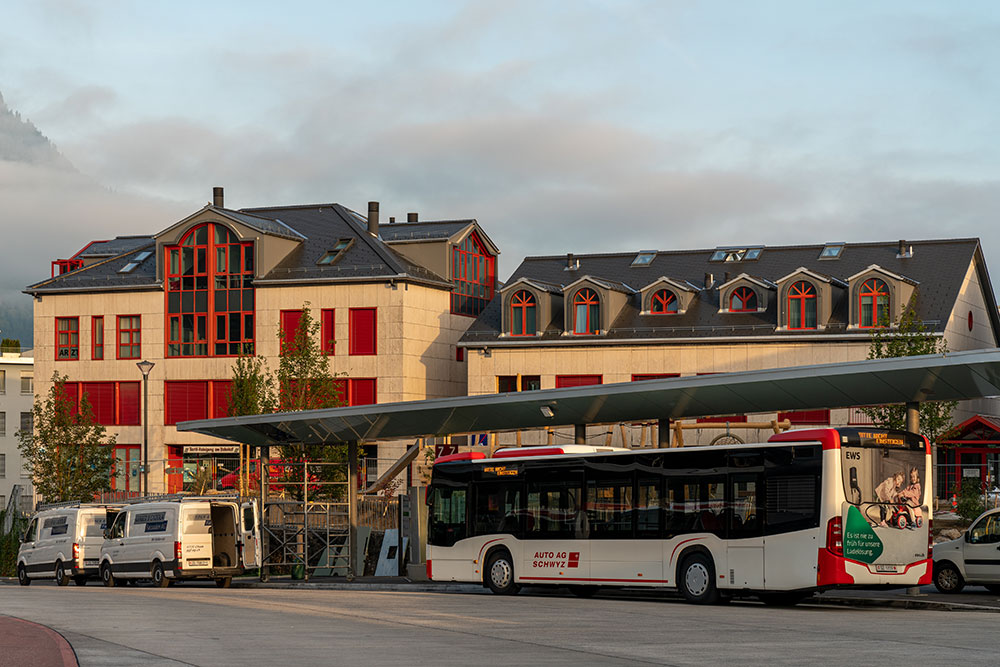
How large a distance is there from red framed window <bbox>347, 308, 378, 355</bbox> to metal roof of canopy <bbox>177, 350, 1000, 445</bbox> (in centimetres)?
2864

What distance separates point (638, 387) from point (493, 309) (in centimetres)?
3818

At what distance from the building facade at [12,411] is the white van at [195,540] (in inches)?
2900

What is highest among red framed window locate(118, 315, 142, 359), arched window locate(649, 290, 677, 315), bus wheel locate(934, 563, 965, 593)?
arched window locate(649, 290, 677, 315)

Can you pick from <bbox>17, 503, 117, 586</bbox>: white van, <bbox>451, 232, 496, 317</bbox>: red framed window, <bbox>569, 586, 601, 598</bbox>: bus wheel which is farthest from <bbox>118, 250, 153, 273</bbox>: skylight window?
<bbox>569, 586, 601, 598</bbox>: bus wheel

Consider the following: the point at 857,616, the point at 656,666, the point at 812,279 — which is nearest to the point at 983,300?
the point at 812,279

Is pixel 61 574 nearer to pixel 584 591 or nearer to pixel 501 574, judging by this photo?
pixel 501 574

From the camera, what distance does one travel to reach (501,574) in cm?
2906

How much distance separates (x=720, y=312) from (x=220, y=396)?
80.4ft

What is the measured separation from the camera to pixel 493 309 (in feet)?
217

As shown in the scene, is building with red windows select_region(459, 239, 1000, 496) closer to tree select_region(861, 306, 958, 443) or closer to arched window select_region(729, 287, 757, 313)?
arched window select_region(729, 287, 757, 313)

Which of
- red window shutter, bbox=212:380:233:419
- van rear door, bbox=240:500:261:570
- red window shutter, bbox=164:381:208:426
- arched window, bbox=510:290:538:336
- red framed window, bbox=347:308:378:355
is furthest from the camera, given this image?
red window shutter, bbox=164:381:208:426

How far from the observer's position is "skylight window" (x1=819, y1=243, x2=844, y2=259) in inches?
2404

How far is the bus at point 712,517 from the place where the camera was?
2312cm

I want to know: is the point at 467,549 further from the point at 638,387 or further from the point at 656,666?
the point at 656,666
